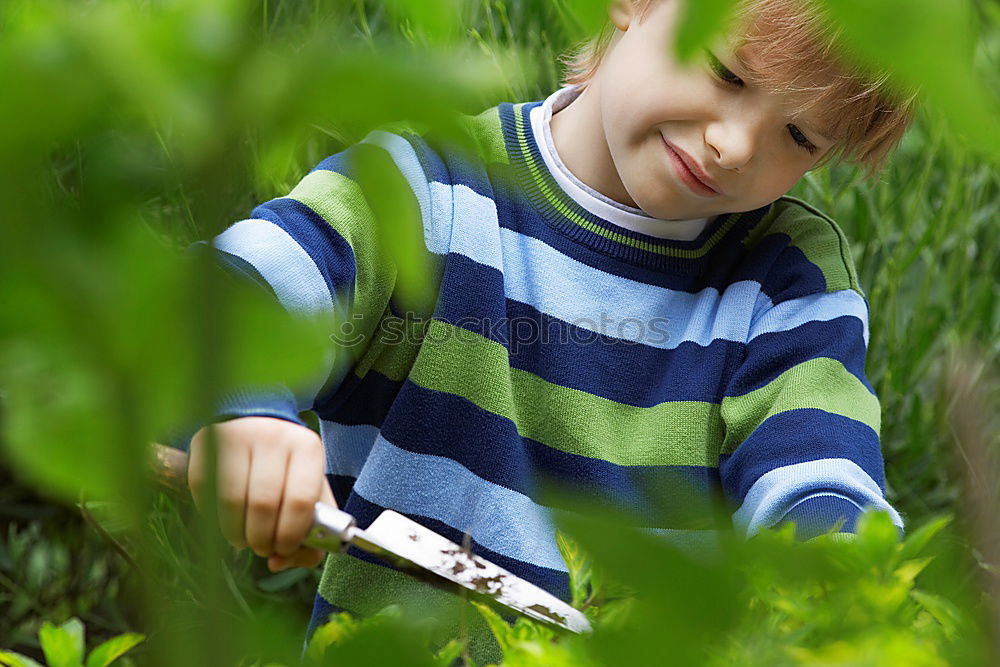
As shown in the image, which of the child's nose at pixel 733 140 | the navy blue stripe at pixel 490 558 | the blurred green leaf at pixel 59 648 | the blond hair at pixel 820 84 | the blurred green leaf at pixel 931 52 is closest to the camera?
the blurred green leaf at pixel 931 52

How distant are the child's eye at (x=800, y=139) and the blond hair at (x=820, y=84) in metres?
0.01

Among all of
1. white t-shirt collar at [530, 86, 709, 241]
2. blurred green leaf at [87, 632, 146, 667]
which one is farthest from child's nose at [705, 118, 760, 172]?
blurred green leaf at [87, 632, 146, 667]

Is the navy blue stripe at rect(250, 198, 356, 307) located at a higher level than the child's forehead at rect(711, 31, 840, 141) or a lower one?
lower

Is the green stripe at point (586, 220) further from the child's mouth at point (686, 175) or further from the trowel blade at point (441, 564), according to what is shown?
the trowel blade at point (441, 564)

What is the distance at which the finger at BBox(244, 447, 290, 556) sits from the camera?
0.46 m

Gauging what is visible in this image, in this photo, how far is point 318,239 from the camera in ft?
2.45

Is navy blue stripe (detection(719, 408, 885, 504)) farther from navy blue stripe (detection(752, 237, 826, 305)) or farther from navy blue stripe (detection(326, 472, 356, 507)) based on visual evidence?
navy blue stripe (detection(326, 472, 356, 507))

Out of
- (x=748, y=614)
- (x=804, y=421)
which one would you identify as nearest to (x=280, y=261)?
(x=804, y=421)

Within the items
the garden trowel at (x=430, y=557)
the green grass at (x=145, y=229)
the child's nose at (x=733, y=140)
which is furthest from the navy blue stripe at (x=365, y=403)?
the green grass at (x=145, y=229)

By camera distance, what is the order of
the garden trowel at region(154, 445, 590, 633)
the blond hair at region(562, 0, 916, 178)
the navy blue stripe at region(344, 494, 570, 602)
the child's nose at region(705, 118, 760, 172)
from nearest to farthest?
the garden trowel at region(154, 445, 590, 633), the blond hair at region(562, 0, 916, 178), the child's nose at region(705, 118, 760, 172), the navy blue stripe at region(344, 494, 570, 602)

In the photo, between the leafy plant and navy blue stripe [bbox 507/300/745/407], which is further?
navy blue stripe [bbox 507/300/745/407]

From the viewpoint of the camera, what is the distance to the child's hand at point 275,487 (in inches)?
18.2

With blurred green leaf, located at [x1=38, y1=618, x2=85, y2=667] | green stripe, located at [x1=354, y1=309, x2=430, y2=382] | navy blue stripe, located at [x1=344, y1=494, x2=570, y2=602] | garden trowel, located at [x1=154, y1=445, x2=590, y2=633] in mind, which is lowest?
navy blue stripe, located at [x1=344, y1=494, x2=570, y2=602]

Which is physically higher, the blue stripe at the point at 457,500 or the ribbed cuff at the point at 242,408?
the ribbed cuff at the point at 242,408
